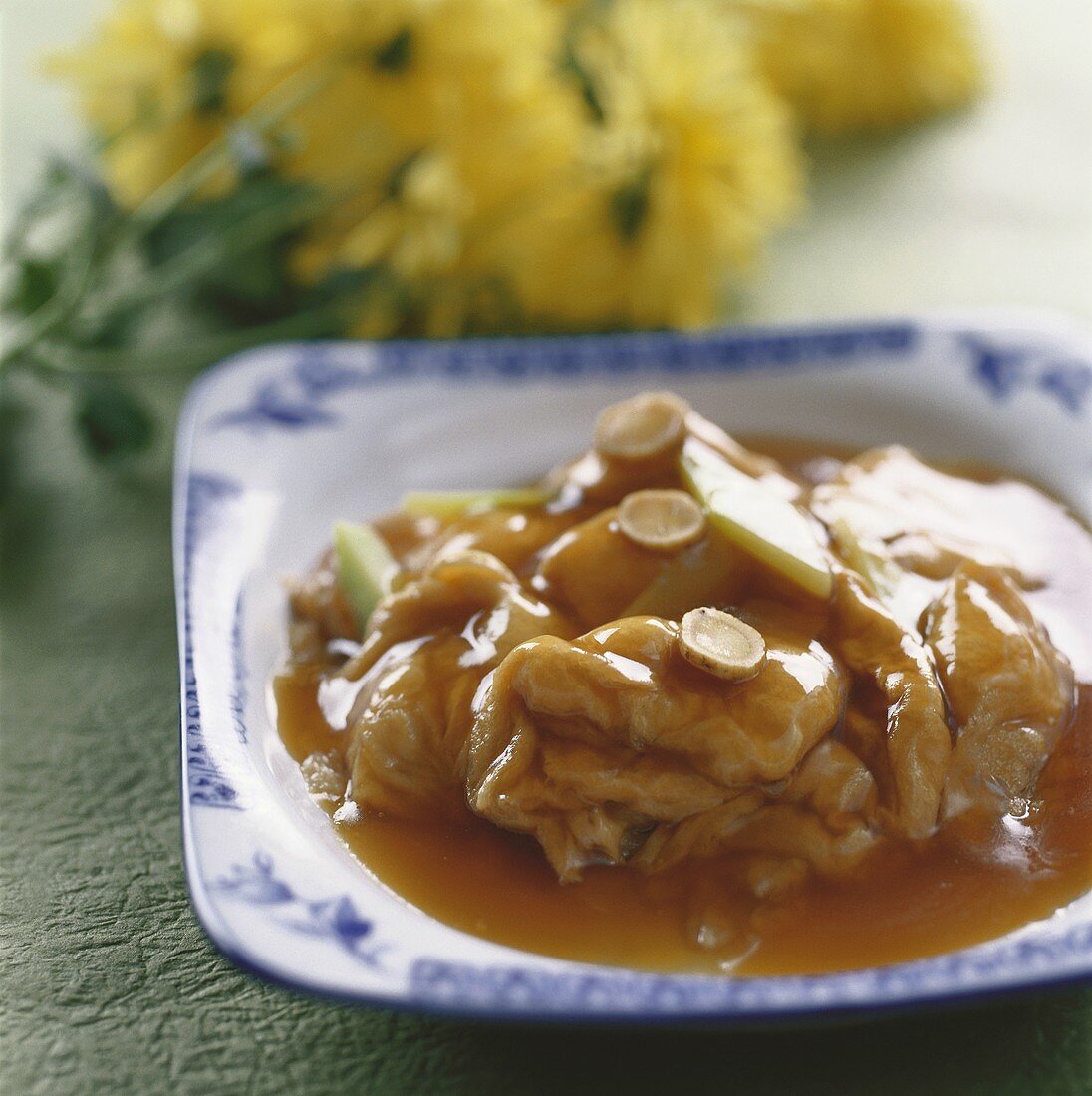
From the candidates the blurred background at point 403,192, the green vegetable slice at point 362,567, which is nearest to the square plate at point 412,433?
the green vegetable slice at point 362,567

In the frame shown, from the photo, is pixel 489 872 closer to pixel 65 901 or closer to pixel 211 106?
pixel 65 901

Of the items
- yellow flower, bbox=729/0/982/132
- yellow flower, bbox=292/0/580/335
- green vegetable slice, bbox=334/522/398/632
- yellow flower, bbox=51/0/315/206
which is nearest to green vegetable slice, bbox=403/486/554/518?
green vegetable slice, bbox=334/522/398/632

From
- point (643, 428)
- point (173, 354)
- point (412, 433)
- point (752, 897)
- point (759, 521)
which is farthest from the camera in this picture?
point (173, 354)

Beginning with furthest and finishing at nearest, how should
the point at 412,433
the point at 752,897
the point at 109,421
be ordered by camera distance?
the point at 109,421 → the point at 412,433 → the point at 752,897

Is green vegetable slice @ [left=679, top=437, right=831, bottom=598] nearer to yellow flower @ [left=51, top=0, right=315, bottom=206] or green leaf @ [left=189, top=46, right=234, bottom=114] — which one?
yellow flower @ [left=51, top=0, right=315, bottom=206]

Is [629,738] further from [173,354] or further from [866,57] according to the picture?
[866,57]

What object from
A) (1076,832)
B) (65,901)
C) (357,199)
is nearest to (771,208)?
(357,199)

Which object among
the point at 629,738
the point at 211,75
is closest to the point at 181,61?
the point at 211,75
